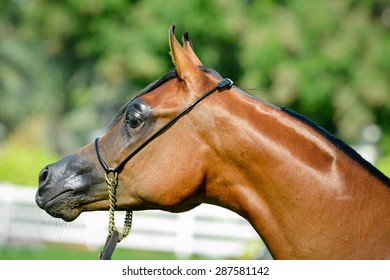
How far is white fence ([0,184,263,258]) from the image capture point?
1345 centimetres

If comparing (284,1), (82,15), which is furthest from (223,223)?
(82,15)

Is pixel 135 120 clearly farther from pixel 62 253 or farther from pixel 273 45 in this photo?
pixel 273 45

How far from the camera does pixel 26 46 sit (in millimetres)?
30344

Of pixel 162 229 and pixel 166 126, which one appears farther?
pixel 162 229

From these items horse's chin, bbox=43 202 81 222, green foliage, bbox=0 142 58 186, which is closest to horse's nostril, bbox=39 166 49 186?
horse's chin, bbox=43 202 81 222

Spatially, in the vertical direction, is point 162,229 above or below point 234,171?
above

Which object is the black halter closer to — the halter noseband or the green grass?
the halter noseband

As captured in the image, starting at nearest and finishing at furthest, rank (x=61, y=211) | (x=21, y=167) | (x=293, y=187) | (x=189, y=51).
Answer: (x=293, y=187), (x=61, y=211), (x=189, y=51), (x=21, y=167)

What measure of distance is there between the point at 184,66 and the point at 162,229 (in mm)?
10402

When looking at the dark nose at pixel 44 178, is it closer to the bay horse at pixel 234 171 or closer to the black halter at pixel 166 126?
the bay horse at pixel 234 171

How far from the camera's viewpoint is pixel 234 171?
3664mm

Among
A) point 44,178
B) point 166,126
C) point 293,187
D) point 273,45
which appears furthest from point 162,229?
point 293,187

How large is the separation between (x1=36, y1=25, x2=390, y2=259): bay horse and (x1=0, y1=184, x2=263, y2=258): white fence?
369 inches

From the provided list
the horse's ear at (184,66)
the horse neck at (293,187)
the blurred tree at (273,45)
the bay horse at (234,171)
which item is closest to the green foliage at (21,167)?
the blurred tree at (273,45)
